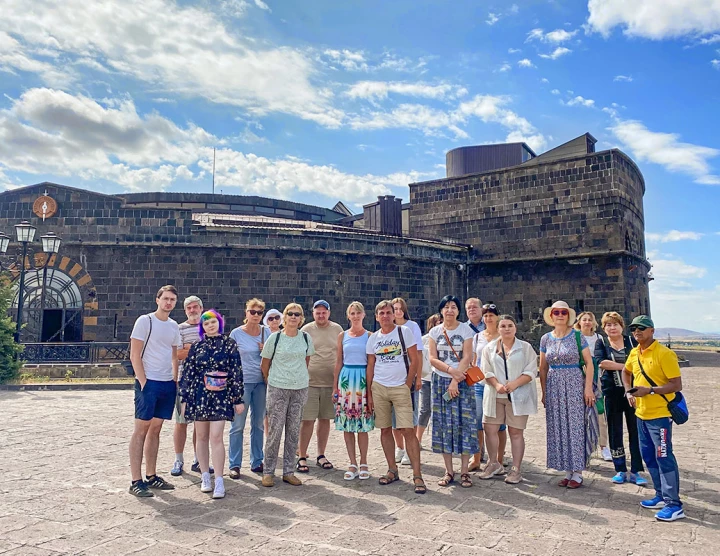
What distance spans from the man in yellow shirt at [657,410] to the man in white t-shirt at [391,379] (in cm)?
204

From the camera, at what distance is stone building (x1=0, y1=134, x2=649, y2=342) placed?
18.2 metres

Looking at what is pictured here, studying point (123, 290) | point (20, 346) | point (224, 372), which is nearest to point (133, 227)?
point (123, 290)

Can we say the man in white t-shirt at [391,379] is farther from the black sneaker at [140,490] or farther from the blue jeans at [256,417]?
the black sneaker at [140,490]

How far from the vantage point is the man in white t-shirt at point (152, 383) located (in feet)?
16.7

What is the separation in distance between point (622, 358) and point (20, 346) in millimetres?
14188

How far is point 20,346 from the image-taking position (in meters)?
13.9

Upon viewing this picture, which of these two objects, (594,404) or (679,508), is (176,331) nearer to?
(594,404)

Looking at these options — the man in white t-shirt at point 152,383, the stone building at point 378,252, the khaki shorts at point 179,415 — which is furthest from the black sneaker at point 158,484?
the stone building at point 378,252

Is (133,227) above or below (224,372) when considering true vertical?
above

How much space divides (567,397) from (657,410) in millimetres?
987

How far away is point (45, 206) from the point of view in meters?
18.4

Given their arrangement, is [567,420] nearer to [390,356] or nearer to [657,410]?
[657,410]

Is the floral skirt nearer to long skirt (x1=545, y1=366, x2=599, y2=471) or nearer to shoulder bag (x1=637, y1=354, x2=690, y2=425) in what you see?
long skirt (x1=545, y1=366, x2=599, y2=471)

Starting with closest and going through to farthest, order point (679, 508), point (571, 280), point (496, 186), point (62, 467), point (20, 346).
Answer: point (679, 508), point (62, 467), point (20, 346), point (571, 280), point (496, 186)
